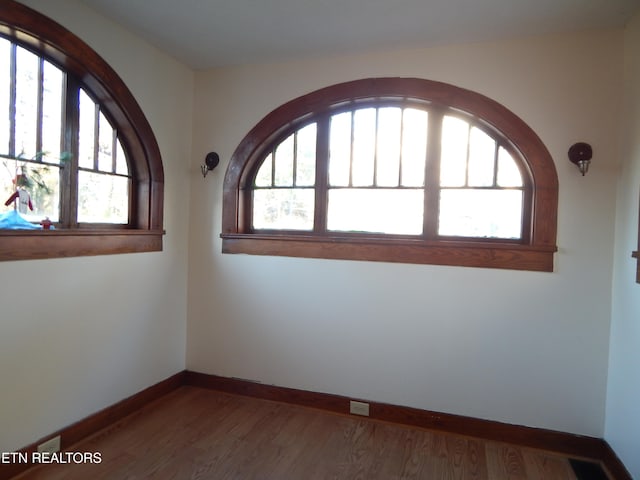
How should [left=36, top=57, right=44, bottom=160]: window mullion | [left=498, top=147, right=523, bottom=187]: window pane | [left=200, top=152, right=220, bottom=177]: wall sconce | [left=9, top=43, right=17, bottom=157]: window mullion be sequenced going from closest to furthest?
[left=9, top=43, right=17, bottom=157]: window mullion → [left=36, top=57, right=44, bottom=160]: window mullion → [left=498, top=147, right=523, bottom=187]: window pane → [left=200, top=152, right=220, bottom=177]: wall sconce

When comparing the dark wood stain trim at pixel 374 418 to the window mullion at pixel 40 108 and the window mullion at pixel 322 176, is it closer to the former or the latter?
the window mullion at pixel 322 176

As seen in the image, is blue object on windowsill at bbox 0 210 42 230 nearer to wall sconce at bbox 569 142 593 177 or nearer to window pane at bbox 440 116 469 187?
window pane at bbox 440 116 469 187

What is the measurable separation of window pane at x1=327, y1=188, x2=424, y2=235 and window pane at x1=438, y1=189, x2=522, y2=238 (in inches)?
6.9

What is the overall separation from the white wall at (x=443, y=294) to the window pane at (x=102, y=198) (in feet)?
1.74

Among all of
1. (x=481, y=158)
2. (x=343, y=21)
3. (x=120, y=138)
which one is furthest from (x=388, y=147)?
(x=120, y=138)

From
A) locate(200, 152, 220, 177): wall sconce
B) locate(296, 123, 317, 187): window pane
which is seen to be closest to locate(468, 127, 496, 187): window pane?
locate(296, 123, 317, 187): window pane

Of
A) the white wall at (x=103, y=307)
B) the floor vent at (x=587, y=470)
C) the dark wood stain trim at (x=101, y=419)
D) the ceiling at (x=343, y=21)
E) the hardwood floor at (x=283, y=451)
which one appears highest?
the ceiling at (x=343, y=21)

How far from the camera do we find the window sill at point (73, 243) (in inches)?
71.3

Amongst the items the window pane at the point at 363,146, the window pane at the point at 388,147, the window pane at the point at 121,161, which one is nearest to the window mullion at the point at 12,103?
the window pane at the point at 121,161

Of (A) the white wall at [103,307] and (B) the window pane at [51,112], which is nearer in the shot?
(A) the white wall at [103,307]

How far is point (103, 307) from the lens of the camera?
231 cm

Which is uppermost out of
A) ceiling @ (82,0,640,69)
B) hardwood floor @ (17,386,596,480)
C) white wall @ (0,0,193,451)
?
ceiling @ (82,0,640,69)

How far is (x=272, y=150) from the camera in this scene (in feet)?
9.47

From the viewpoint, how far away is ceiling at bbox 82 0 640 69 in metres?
1.98
